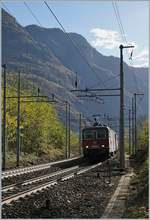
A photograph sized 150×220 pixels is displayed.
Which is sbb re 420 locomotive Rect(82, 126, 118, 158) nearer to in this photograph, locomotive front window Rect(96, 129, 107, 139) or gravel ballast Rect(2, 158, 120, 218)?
locomotive front window Rect(96, 129, 107, 139)

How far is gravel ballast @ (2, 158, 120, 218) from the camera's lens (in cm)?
1025

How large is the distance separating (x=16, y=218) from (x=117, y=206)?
8.77ft

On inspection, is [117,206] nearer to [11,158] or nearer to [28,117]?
[11,158]

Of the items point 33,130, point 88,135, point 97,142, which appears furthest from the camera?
point 33,130

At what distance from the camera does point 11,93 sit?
1607 inches

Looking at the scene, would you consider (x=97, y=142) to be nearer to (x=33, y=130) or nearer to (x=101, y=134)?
(x=101, y=134)

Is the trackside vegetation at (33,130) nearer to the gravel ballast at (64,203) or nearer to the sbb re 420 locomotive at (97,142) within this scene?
the sbb re 420 locomotive at (97,142)

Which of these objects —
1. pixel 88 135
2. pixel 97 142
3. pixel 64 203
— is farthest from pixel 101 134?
pixel 64 203

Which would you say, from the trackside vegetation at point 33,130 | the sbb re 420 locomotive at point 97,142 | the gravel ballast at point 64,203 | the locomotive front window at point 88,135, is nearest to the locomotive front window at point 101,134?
the sbb re 420 locomotive at point 97,142

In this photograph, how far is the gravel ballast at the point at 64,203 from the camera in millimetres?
10250

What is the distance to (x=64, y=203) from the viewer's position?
1199cm

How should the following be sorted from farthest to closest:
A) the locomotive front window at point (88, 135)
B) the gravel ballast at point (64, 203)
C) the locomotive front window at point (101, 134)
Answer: the locomotive front window at point (88, 135), the locomotive front window at point (101, 134), the gravel ballast at point (64, 203)

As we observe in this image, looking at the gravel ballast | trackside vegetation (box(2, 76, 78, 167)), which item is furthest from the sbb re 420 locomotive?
the gravel ballast

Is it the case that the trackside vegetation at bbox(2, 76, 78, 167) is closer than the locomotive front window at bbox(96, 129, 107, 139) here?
No
